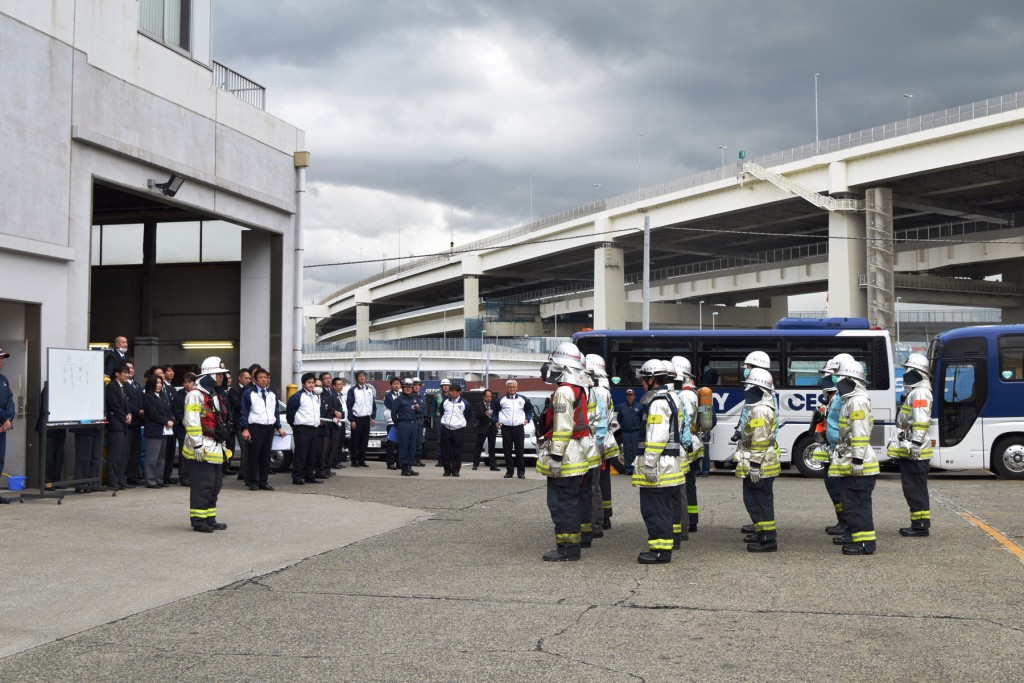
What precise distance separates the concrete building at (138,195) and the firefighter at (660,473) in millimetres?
9562

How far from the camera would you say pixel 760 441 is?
32.2 feet

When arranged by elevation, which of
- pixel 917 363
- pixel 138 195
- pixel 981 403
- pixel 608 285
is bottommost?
pixel 981 403

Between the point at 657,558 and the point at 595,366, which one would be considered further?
the point at 595,366

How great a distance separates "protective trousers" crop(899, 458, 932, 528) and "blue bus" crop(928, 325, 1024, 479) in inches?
389

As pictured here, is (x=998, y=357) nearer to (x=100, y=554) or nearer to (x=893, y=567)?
(x=893, y=567)

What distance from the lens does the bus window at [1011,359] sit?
2020 centimetres

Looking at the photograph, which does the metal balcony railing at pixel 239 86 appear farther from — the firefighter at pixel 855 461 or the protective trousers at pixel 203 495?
the firefighter at pixel 855 461

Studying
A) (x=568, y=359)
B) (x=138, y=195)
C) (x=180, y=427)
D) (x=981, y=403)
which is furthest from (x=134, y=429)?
(x=981, y=403)

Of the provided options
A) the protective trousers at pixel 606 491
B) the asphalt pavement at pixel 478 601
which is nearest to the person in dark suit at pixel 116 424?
the asphalt pavement at pixel 478 601

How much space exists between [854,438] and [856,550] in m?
1.07

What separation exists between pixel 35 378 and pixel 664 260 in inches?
2635

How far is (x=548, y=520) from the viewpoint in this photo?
472 inches

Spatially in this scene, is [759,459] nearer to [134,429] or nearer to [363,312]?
[134,429]

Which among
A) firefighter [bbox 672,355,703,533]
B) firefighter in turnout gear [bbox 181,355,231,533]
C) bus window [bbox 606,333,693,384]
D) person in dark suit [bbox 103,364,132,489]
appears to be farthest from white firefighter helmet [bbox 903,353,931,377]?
person in dark suit [bbox 103,364,132,489]
